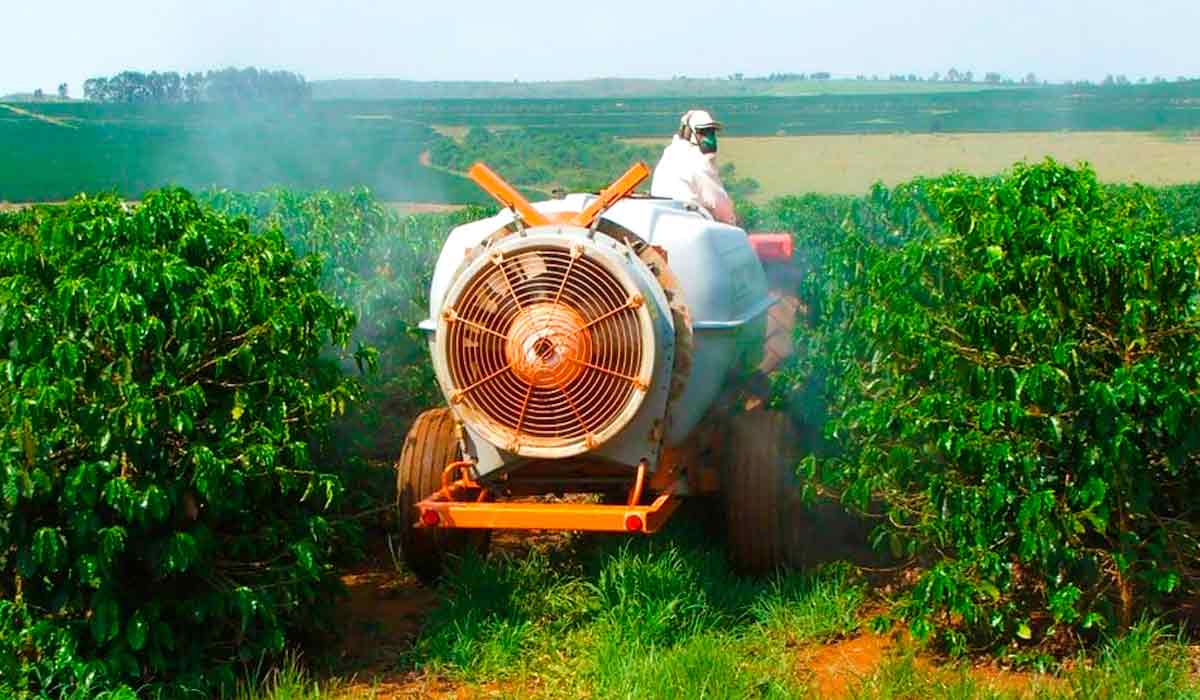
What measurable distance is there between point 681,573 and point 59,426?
8.52 ft

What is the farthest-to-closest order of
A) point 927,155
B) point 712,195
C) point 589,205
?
point 927,155 < point 712,195 < point 589,205

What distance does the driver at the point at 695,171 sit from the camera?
832 centimetres

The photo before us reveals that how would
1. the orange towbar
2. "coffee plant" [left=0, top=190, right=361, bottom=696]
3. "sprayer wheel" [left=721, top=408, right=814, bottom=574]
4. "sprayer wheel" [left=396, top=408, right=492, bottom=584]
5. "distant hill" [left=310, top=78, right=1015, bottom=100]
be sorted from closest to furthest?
"coffee plant" [left=0, top=190, right=361, bottom=696], the orange towbar, "sprayer wheel" [left=721, top=408, right=814, bottom=574], "sprayer wheel" [left=396, top=408, right=492, bottom=584], "distant hill" [left=310, top=78, right=1015, bottom=100]

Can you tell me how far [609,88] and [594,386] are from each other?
1102 inches

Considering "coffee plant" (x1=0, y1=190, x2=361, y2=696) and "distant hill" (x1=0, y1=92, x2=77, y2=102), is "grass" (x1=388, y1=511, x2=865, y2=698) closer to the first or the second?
"coffee plant" (x1=0, y1=190, x2=361, y2=696)

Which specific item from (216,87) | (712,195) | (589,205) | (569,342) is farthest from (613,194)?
(216,87)

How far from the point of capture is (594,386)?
21.3ft

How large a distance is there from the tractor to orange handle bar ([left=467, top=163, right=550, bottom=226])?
10mm

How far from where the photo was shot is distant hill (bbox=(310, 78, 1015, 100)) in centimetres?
2242

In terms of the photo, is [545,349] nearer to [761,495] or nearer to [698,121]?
[761,495]

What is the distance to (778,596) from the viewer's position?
6.70 metres

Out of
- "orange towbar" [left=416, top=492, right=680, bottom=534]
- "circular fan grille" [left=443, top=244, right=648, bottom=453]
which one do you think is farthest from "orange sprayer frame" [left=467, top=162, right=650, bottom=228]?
"orange towbar" [left=416, top=492, right=680, bottom=534]

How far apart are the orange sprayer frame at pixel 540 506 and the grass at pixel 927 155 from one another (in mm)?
15901

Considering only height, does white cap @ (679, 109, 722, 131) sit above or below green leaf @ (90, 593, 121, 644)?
above
